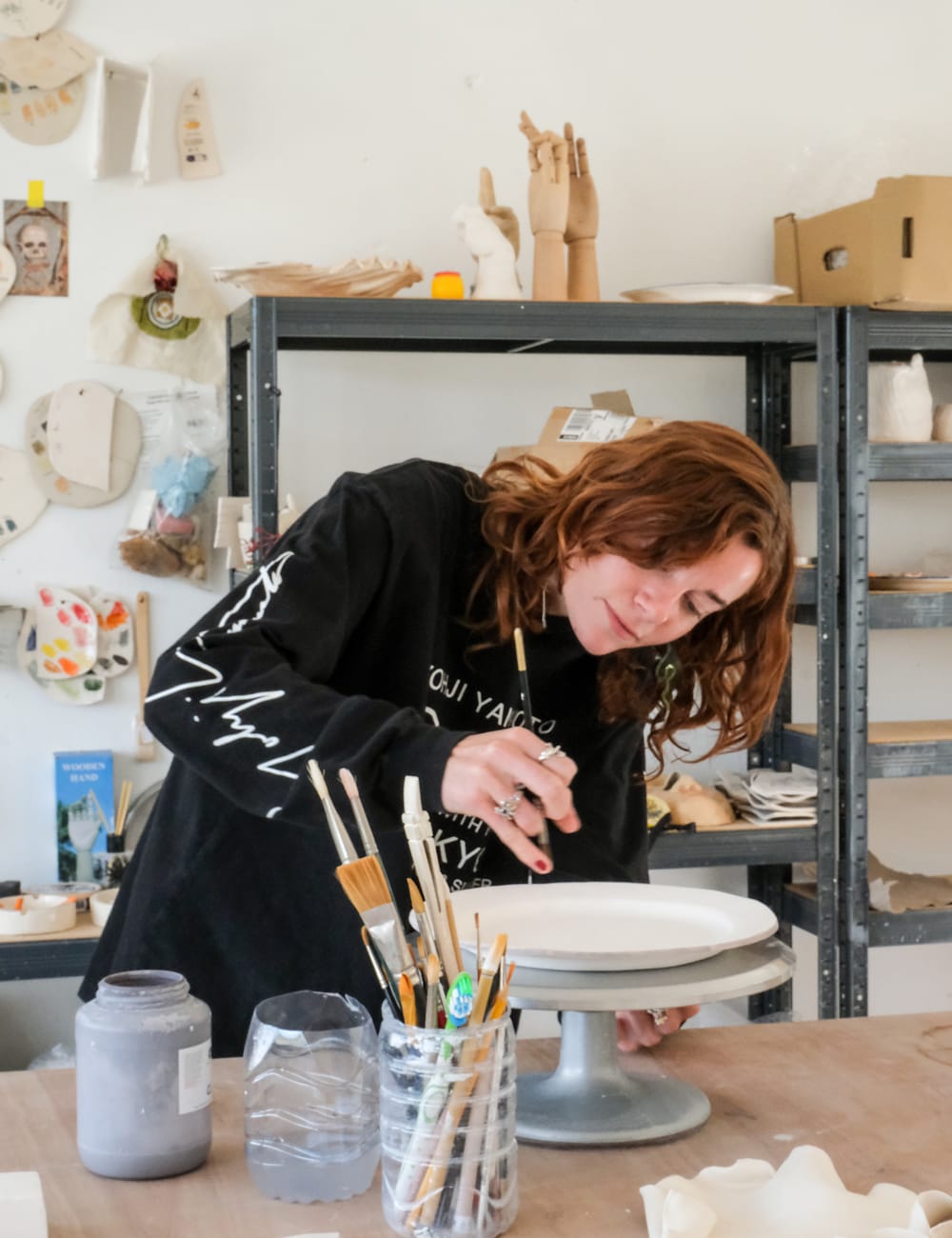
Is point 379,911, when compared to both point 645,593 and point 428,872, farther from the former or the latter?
point 645,593

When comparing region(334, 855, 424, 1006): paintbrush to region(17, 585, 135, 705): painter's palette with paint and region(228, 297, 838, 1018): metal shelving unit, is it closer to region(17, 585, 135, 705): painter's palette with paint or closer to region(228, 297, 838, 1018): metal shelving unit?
region(228, 297, 838, 1018): metal shelving unit

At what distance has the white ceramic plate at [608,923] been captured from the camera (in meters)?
1.06

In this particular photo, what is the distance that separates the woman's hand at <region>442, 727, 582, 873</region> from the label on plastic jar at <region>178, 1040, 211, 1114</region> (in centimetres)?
26

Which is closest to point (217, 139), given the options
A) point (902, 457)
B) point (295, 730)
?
point (902, 457)

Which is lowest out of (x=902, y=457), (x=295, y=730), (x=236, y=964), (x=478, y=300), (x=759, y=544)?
(x=236, y=964)

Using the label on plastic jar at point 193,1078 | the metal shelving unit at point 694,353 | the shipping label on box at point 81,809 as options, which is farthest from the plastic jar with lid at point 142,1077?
the shipping label on box at point 81,809

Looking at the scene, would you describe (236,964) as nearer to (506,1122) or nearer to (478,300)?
(506,1122)

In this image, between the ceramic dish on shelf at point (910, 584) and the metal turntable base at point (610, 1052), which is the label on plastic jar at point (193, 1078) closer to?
the metal turntable base at point (610, 1052)

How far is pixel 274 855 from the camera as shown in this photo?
1439 mm

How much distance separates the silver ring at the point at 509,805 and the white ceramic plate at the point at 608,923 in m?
0.10

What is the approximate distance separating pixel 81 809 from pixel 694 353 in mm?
1535

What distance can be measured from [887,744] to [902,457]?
0.55 metres

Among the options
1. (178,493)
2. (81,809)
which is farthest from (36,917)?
(178,493)

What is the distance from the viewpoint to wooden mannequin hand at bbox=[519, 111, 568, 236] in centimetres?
263
